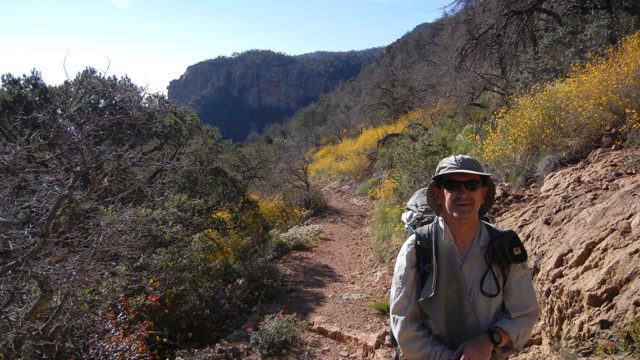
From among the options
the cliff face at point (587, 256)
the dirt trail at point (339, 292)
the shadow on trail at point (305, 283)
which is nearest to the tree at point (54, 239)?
the dirt trail at point (339, 292)

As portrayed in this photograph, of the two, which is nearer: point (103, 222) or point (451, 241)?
point (451, 241)

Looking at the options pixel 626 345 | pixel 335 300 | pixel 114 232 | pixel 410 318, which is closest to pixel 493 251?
pixel 410 318

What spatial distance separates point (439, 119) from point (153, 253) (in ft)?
32.9

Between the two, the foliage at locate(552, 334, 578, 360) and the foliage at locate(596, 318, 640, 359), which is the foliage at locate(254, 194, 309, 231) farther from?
the foliage at locate(596, 318, 640, 359)

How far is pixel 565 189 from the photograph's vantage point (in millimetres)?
3930

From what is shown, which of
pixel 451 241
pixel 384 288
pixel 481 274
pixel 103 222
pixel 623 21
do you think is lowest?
pixel 384 288

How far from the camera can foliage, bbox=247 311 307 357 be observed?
4.08 m

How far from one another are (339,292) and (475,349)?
14.9 ft

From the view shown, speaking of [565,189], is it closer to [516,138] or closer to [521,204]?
[521,204]

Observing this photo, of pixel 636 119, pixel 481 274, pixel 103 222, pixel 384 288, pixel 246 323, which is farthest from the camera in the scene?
pixel 384 288

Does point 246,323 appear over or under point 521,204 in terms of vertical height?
under

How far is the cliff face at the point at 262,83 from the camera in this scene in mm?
82125

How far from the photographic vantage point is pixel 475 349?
1.53 m

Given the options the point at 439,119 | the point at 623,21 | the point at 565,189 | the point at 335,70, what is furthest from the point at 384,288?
the point at 335,70
